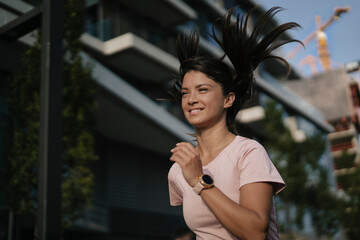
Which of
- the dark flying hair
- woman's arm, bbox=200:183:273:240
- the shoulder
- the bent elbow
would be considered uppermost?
the dark flying hair

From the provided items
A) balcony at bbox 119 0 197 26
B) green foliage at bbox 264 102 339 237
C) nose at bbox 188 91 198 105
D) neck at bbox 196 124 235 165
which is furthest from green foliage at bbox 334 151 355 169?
nose at bbox 188 91 198 105

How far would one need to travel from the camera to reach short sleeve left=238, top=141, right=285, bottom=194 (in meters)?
1.84

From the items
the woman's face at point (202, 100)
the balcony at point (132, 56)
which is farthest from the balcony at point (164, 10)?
the woman's face at point (202, 100)

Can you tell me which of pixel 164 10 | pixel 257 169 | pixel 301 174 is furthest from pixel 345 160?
pixel 257 169

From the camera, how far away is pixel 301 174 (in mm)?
19156

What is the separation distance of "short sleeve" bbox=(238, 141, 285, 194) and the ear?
0.29m

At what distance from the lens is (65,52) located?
36.2 ft

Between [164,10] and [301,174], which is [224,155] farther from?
[164,10]

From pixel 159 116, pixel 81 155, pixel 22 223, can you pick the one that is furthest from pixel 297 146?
pixel 22 223

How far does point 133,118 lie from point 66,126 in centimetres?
710

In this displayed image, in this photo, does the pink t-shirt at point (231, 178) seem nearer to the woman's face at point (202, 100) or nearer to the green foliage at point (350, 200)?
the woman's face at point (202, 100)

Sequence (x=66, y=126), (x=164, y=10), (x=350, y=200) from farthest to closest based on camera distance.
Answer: (x=350, y=200)
(x=164, y=10)
(x=66, y=126)

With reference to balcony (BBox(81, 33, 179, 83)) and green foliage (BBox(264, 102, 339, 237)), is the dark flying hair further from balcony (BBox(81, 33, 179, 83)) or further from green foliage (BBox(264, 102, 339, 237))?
green foliage (BBox(264, 102, 339, 237))

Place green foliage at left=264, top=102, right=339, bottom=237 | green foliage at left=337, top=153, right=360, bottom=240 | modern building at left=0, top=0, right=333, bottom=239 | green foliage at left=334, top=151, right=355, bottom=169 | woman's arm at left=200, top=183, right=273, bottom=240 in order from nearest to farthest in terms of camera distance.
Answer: woman's arm at left=200, top=183, right=273, bottom=240
modern building at left=0, top=0, right=333, bottom=239
green foliage at left=264, top=102, right=339, bottom=237
green foliage at left=337, top=153, right=360, bottom=240
green foliage at left=334, top=151, right=355, bottom=169
